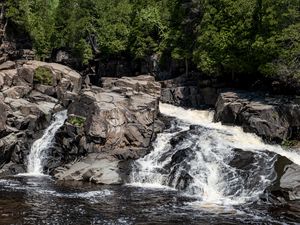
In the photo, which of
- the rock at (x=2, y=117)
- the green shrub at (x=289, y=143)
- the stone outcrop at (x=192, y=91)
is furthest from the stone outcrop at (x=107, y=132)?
the green shrub at (x=289, y=143)

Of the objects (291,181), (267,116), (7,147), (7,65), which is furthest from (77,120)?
(291,181)

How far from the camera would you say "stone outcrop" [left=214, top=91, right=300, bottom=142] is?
45.2 m

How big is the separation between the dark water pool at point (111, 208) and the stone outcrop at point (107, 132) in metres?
4.07

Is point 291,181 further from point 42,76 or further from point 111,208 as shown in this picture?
point 42,76

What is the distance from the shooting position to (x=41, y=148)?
44156 mm

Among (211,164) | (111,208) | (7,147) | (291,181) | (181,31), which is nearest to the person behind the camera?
(111,208)

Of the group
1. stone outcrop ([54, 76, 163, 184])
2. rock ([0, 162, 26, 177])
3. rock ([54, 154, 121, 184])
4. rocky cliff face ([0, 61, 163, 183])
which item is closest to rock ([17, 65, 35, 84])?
rocky cliff face ([0, 61, 163, 183])

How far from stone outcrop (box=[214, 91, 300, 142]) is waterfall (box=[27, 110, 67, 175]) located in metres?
18.8

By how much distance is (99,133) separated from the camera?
42812mm

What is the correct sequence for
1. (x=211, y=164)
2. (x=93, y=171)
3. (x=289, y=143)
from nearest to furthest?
1. (x=211, y=164)
2. (x=93, y=171)
3. (x=289, y=143)

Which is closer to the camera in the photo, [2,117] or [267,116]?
[2,117]

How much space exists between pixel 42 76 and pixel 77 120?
16422mm

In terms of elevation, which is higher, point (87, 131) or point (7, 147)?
point (87, 131)

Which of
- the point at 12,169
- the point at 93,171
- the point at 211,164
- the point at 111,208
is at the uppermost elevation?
the point at 211,164
